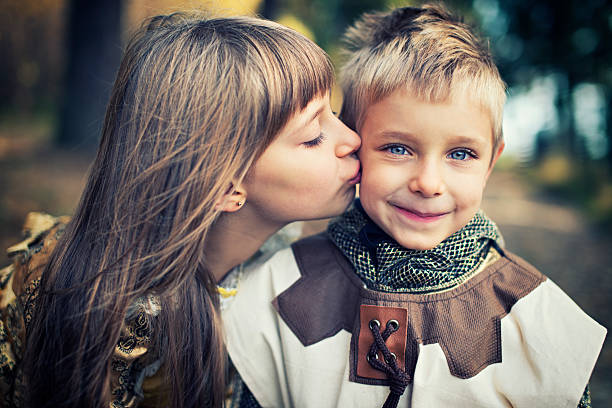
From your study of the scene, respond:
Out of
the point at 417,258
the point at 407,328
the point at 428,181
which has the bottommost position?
the point at 407,328

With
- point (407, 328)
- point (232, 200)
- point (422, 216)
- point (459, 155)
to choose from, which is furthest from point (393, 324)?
point (232, 200)

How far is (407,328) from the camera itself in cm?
140

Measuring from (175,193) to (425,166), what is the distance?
0.77 metres

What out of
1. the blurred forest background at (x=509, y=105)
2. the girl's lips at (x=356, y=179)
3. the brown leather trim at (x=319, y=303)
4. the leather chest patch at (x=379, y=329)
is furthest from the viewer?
the blurred forest background at (x=509, y=105)

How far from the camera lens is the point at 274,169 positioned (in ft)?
5.11

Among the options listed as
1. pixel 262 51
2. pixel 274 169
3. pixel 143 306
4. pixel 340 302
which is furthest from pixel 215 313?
pixel 262 51

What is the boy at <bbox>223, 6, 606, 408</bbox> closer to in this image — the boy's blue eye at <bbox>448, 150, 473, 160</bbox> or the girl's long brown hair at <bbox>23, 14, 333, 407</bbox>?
the boy's blue eye at <bbox>448, 150, 473, 160</bbox>

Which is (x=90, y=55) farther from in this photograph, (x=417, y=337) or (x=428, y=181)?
(x=417, y=337)

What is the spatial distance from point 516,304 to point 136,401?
1.32 metres

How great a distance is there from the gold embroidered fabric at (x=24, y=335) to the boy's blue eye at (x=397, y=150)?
92 centimetres

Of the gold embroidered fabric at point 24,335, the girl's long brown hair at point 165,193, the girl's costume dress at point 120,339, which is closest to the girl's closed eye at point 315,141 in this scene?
the girl's long brown hair at point 165,193

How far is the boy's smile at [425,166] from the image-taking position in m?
1.37

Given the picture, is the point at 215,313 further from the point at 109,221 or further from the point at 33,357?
the point at 33,357

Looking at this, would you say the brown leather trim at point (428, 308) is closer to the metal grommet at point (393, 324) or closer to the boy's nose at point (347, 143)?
the metal grommet at point (393, 324)
